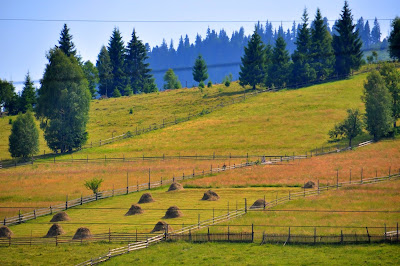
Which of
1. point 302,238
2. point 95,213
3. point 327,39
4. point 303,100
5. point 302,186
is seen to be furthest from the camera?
point 327,39

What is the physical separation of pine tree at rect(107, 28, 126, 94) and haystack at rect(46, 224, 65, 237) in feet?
341

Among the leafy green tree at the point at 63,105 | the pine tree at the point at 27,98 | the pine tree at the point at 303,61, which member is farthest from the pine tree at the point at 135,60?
the leafy green tree at the point at 63,105

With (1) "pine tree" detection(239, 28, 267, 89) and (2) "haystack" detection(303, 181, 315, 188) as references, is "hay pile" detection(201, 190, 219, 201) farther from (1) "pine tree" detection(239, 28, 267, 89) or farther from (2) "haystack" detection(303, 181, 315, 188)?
(1) "pine tree" detection(239, 28, 267, 89)

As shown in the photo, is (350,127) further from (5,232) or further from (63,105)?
(5,232)

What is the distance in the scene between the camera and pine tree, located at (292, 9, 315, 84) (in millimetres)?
131625

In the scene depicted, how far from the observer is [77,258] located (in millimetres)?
47156

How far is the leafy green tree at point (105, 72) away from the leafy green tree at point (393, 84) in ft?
249

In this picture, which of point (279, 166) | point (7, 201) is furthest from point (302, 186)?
point (7, 201)

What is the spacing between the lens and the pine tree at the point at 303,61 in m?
132

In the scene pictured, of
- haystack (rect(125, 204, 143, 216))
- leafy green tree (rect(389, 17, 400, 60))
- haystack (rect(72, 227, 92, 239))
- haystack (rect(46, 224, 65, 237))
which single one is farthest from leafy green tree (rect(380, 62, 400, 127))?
haystack (rect(46, 224, 65, 237))

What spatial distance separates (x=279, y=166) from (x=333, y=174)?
8964mm

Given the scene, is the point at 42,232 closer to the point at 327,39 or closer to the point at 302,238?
the point at 302,238

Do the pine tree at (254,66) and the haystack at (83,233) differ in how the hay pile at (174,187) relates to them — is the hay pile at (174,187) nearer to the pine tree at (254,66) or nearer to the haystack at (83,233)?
the haystack at (83,233)

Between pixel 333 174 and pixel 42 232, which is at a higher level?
pixel 333 174
